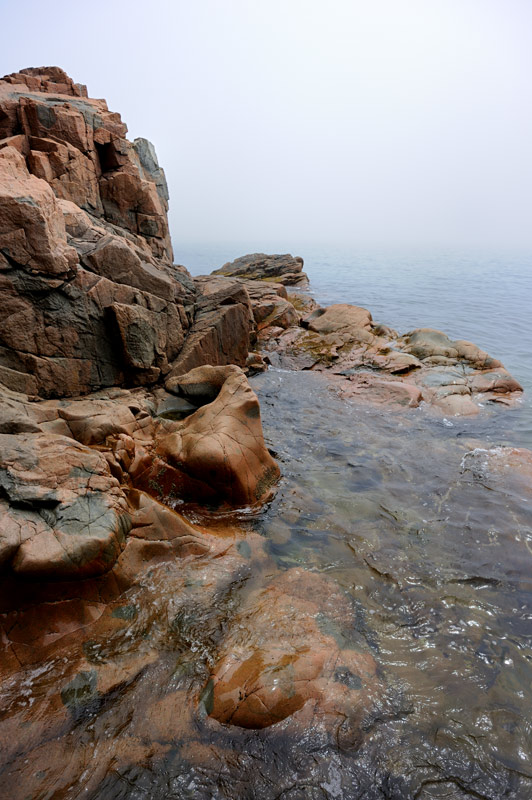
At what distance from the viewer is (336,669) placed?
5496 millimetres

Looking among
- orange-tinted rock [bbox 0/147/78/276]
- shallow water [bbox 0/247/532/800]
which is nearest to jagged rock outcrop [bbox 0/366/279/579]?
shallow water [bbox 0/247/532/800]

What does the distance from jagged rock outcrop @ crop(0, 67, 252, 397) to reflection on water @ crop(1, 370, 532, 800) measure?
5607mm

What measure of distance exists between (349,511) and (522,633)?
11.8ft

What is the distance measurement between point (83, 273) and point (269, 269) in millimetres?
27689

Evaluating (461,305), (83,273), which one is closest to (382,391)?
(83,273)

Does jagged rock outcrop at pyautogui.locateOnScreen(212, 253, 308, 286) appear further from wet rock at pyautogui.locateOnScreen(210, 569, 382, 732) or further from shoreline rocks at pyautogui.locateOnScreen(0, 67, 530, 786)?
wet rock at pyautogui.locateOnScreen(210, 569, 382, 732)

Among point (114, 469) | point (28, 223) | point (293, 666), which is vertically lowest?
point (293, 666)

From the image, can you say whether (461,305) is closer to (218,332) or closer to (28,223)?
(218,332)

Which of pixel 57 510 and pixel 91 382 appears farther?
pixel 91 382

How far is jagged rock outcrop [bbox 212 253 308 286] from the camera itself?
35625 mm

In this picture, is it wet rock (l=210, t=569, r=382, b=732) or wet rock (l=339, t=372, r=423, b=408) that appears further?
wet rock (l=339, t=372, r=423, b=408)

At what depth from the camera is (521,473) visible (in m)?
10.5

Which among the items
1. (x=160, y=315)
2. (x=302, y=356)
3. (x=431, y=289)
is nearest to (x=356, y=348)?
(x=302, y=356)

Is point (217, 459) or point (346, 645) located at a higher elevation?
point (217, 459)
